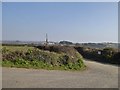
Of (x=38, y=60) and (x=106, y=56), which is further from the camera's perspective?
(x=106, y=56)

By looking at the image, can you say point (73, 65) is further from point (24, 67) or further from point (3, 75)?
point (3, 75)

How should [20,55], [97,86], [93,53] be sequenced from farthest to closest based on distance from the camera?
1. [93,53]
2. [20,55]
3. [97,86]

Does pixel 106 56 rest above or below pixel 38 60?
below

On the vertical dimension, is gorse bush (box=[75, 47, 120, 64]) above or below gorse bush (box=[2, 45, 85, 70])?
below

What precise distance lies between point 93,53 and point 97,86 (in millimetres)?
22613

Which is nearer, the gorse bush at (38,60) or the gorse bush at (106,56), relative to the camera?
the gorse bush at (38,60)

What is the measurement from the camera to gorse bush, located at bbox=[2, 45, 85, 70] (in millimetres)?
19425

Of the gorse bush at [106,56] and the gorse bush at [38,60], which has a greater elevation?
the gorse bush at [38,60]

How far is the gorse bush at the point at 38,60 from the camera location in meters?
19.4

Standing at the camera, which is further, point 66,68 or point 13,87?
point 66,68

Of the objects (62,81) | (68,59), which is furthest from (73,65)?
(62,81)

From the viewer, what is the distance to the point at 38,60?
2041 centimetres

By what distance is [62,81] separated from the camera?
14398 millimetres

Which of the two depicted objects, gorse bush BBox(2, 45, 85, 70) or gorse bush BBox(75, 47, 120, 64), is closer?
gorse bush BBox(2, 45, 85, 70)
